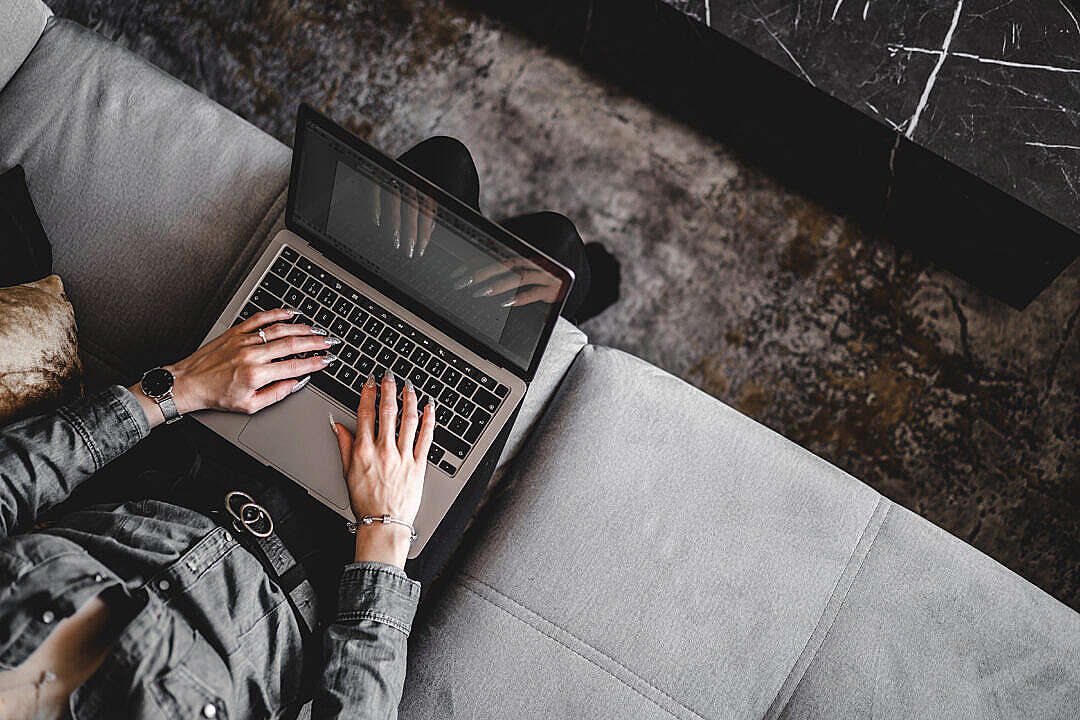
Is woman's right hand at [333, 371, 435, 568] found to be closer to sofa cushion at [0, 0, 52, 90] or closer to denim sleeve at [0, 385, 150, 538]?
denim sleeve at [0, 385, 150, 538]

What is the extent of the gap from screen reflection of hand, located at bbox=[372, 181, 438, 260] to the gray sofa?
29cm

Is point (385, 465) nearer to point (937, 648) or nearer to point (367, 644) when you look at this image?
point (367, 644)

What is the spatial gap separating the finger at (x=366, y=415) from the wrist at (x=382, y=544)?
118 millimetres

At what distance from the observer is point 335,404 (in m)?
1.06

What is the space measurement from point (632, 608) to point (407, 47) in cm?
135

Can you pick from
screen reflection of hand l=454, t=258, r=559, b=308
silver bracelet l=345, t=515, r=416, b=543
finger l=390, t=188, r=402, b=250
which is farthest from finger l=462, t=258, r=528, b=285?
silver bracelet l=345, t=515, r=416, b=543

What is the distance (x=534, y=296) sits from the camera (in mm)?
915

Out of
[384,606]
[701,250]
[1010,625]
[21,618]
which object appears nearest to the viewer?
[21,618]

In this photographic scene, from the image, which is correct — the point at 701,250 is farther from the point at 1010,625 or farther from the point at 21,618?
the point at 21,618

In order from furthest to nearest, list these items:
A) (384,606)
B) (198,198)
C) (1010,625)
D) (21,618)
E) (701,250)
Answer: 1. (701,250)
2. (198,198)
3. (1010,625)
4. (384,606)
5. (21,618)

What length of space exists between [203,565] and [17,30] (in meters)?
0.93

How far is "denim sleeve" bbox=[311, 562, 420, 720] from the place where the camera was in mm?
875

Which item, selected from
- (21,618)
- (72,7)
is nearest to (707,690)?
(21,618)

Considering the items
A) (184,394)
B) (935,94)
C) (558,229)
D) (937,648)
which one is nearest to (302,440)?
(184,394)
